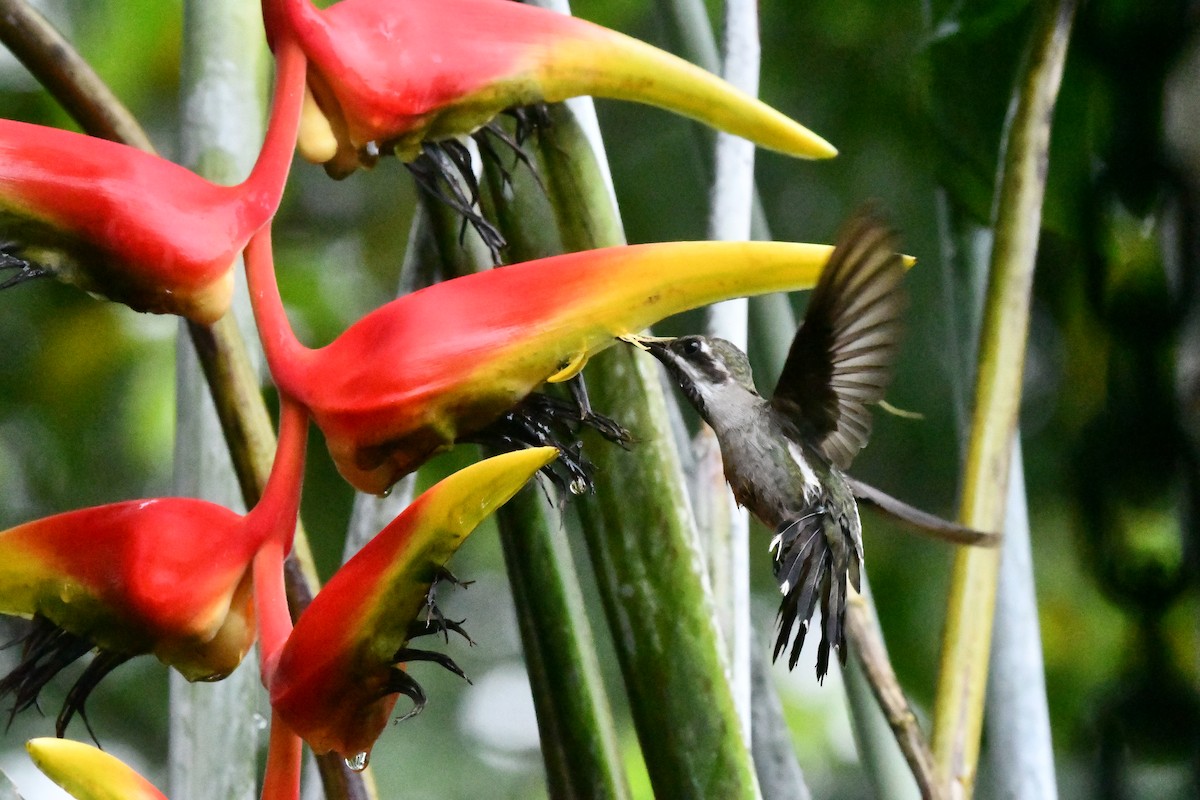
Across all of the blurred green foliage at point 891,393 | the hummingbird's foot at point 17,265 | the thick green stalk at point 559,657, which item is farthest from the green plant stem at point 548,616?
the blurred green foliage at point 891,393

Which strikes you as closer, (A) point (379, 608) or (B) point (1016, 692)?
(A) point (379, 608)

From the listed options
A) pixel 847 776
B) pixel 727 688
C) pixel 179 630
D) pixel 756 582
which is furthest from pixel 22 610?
pixel 847 776

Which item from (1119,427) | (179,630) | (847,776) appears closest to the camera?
(179,630)

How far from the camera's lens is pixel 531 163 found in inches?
9.9

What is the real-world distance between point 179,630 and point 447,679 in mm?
735

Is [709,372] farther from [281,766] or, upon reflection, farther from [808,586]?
[281,766]

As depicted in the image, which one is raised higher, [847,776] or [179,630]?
[179,630]

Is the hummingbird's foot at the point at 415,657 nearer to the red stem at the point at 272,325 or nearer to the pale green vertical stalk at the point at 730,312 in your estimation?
the red stem at the point at 272,325

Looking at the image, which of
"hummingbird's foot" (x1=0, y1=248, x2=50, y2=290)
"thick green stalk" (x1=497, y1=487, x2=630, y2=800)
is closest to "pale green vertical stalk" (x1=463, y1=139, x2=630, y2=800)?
"thick green stalk" (x1=497, y1=487, x2=630, y2=800)

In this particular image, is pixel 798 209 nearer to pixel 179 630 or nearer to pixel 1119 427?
pixel 1119 427

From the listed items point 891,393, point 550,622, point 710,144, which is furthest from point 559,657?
point 891,393

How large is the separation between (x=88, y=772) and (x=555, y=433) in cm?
10

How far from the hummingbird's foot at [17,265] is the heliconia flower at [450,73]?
5 cm

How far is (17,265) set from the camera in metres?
0.17
